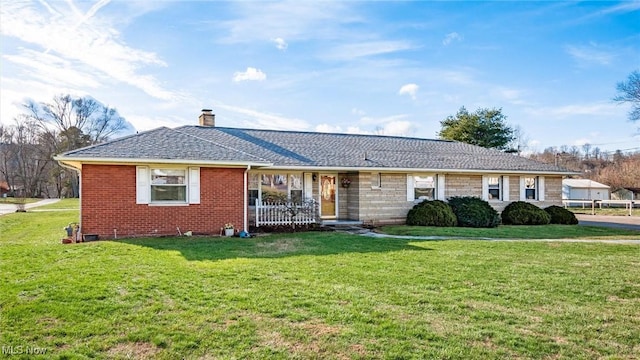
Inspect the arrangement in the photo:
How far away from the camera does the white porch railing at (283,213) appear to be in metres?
15.7

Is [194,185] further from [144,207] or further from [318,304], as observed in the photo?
[318,304]

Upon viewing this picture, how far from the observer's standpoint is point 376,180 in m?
17.6

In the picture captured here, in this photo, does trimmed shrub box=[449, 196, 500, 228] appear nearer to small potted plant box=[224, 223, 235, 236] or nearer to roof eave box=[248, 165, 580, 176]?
roof eave box=[248, 165, 580, 176]

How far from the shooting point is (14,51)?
9273 millimetres

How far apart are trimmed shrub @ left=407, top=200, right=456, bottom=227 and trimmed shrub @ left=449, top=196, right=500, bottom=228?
19.2 inches

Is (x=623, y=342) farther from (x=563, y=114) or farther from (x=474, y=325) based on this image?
(x=563, y=114)

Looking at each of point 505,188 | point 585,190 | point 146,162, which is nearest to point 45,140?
point 146,162

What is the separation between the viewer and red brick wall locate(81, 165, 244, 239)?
1254 cm

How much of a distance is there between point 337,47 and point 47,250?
1168 centimetres

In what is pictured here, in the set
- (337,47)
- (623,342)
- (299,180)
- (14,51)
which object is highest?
(337,47)

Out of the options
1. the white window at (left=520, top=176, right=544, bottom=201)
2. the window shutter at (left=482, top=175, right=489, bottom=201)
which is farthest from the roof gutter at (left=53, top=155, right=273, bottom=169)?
the white window at (left=520, top=176, right=544, bottom=201)

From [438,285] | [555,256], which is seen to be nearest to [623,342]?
[438,285]

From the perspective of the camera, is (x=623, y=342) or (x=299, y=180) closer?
(x=623, y=342)

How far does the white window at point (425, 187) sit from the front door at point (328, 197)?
318 centimetres
